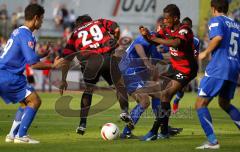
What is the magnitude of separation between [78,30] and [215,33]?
3.86 m

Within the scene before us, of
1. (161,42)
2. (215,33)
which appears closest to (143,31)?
(161,42)

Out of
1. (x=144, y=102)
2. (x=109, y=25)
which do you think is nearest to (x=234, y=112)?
(x=144, y=102)

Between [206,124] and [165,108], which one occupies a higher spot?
[206,124]

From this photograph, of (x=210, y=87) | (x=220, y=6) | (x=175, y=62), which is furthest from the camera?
(x=175, y=62)

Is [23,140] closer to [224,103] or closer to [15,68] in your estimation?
[15,68]

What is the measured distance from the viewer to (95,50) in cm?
1476

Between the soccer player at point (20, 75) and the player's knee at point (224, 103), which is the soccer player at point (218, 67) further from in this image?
the soccer player at point (20, 75)

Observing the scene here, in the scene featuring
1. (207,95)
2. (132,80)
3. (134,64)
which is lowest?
(132,80)

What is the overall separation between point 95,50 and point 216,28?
12.0 feet

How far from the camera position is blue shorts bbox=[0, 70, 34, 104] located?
40.8 feet

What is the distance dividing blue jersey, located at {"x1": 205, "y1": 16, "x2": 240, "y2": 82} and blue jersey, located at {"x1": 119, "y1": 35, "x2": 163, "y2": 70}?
3144 mm

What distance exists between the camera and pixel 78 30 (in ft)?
48.4

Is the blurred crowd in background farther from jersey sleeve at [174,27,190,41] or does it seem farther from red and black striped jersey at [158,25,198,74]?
jersey sleeve at [174,27,190,41]

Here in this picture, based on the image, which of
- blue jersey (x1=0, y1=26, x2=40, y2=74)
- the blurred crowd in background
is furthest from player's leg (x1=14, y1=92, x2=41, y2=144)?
the blurred crowd in background
